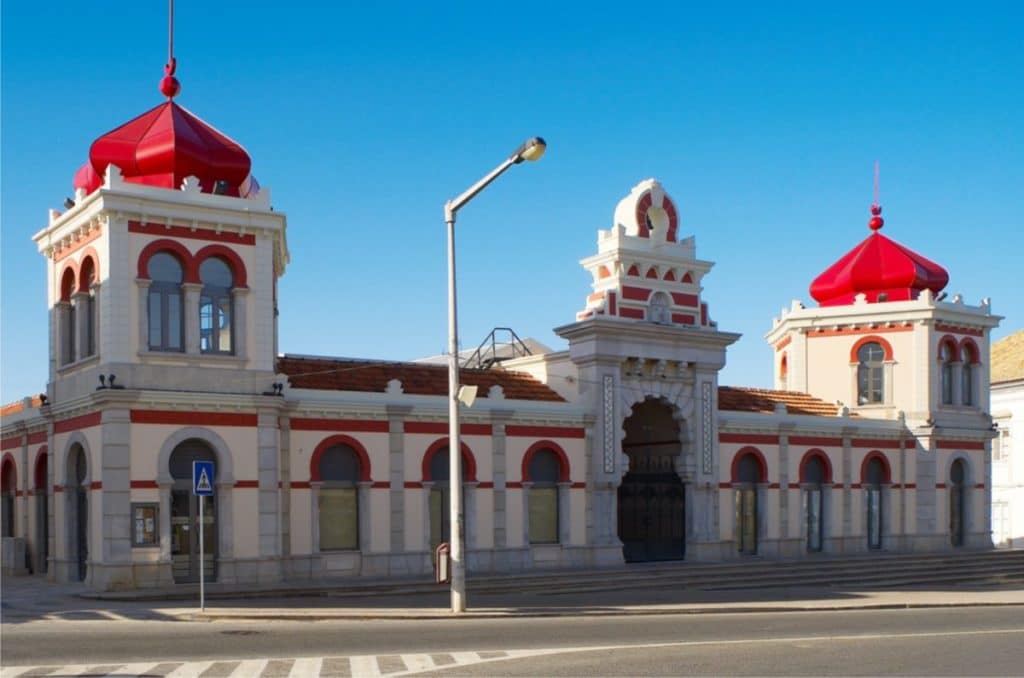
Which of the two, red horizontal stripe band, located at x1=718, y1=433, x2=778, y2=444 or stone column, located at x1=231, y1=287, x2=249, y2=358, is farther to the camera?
red horizontal stripe band, located at x1=718, y1=433, x2=778, y2=444

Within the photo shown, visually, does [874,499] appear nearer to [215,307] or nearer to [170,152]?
[215,307]

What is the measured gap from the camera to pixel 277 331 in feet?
109

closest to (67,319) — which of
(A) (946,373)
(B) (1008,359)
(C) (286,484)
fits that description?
(C) (286,484)

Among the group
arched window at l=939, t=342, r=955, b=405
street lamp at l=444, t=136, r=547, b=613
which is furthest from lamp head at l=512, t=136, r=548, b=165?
arched window at l=939, t=342, r=955, b=405

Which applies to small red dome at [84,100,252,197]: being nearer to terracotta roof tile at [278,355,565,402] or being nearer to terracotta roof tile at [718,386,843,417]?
terracotta roof tile at [278,355,565,402]

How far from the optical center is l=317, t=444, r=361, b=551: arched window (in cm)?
3222

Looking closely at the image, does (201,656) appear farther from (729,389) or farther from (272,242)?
(729,389)

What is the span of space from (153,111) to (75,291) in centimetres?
483

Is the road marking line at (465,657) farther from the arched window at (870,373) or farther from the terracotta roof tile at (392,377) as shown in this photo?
the arched window at (870,373)

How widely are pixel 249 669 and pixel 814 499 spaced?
95.6ft

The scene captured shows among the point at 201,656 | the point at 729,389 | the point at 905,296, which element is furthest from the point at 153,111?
the point at 905,296

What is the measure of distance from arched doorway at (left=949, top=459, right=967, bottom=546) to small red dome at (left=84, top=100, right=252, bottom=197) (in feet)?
90.8

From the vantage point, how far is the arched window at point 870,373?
1773 inches

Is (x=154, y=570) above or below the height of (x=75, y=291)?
below
